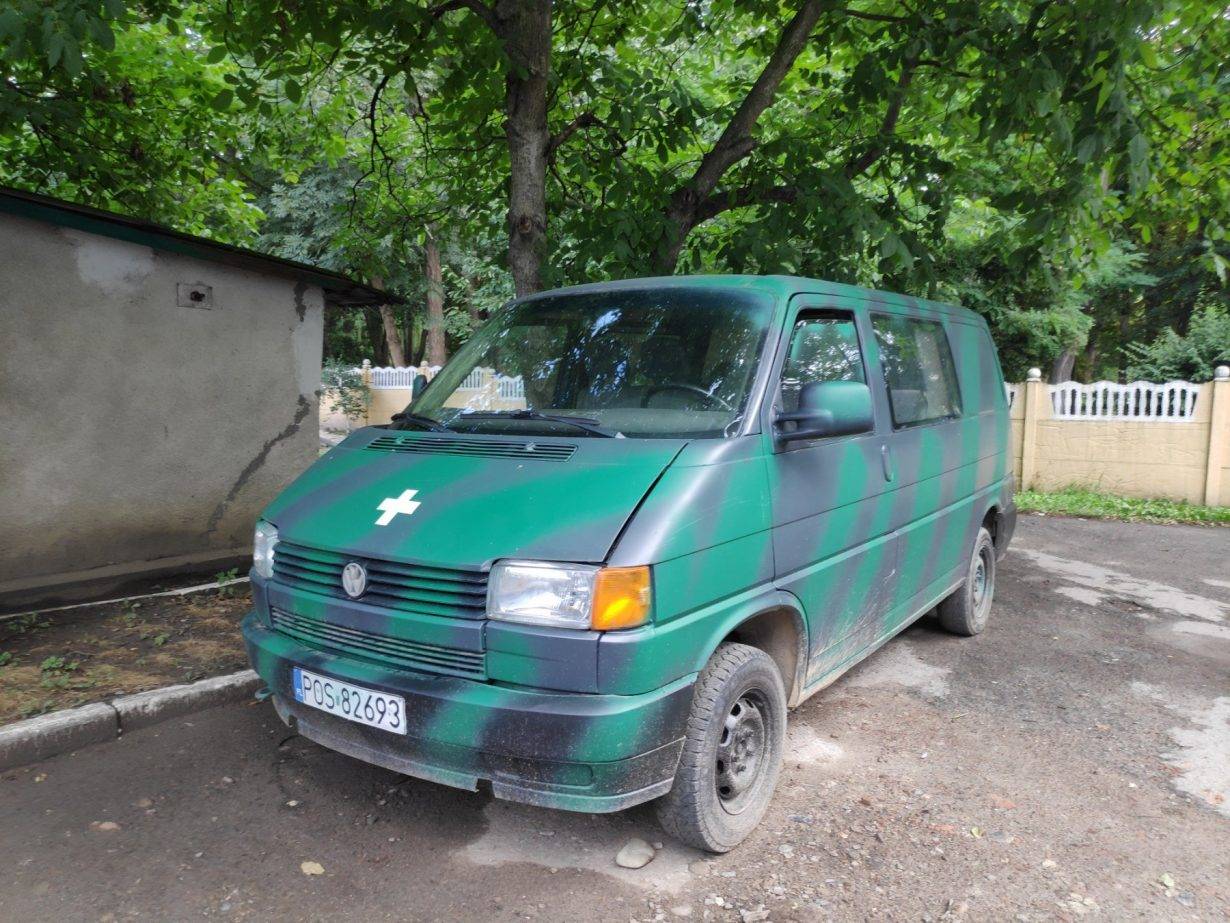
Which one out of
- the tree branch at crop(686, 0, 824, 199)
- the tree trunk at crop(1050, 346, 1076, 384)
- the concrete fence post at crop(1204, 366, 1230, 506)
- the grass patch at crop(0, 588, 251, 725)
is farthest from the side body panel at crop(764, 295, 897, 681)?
the tree trunk at crop(1050, 346, 1076, 384)

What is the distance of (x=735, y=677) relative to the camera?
2820mm

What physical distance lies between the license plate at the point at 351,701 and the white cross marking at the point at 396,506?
0.57 m

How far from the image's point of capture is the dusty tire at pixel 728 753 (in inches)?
106

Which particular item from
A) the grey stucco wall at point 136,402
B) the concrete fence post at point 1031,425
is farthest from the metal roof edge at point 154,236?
the concrete fence post at point 1031,425

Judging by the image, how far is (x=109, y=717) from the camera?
3.76 m

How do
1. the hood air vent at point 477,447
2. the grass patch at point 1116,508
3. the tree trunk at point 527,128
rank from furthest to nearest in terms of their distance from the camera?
the grass patch at point 1116,508
the tree trunk at point 527,128
the hood air vent at point 477,447

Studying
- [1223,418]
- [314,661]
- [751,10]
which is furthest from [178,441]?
[1223,418]

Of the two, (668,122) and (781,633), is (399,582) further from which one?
(668,122)

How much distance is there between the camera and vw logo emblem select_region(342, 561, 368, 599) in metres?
2.79

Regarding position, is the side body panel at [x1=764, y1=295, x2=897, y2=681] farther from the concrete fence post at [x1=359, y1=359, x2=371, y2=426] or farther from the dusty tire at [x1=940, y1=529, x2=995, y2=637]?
the concrete fence post at [x1=359, y1=359, x2=371, y2=426]

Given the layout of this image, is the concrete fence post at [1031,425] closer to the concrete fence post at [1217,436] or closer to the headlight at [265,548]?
the concrete fence post at [1217,436]

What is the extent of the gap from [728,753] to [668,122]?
5591 millimetres

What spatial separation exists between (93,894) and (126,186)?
26.9ft

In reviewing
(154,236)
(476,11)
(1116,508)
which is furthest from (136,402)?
(1116,508)
